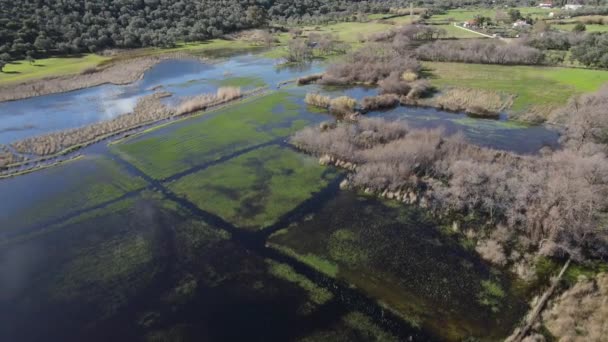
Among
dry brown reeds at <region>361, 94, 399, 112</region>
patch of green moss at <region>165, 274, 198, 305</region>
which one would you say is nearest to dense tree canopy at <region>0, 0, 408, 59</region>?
dry brown reeds at <region>361, 94, 399, 112</region>

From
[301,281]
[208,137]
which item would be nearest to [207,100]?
[208,137]

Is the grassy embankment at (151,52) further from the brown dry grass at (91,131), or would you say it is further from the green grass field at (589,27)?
the green grass field at (589,27)

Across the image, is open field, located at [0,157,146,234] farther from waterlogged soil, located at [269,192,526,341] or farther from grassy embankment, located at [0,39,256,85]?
grassy embankment, located at [0,39,256,85]

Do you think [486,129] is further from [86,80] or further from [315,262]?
[86,80]

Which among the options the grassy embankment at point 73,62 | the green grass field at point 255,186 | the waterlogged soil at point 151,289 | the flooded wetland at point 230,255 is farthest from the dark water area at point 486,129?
the grassy embankment at point 73,62

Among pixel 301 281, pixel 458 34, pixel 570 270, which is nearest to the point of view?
pixel 570 270

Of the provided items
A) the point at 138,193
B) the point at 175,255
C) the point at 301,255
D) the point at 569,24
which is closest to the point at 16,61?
the point at 138,193
